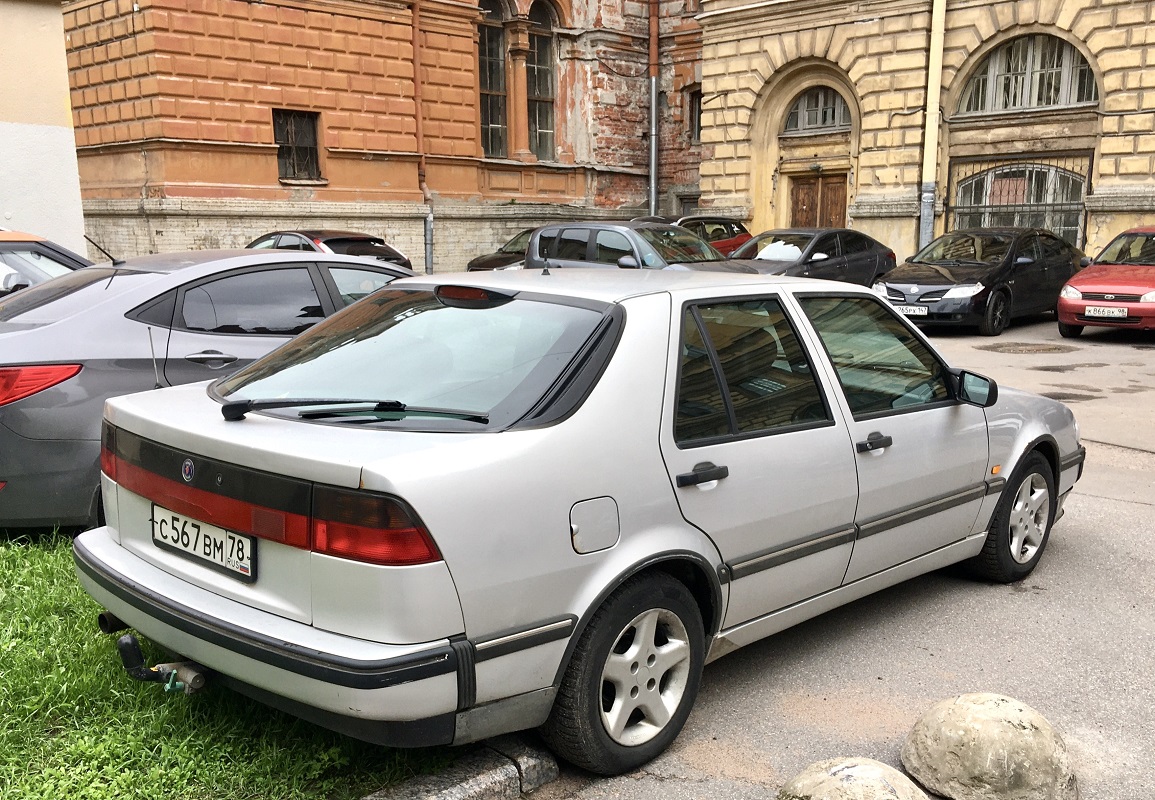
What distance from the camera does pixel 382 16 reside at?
21.8 metres

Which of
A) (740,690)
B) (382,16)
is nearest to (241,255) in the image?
(740,690)

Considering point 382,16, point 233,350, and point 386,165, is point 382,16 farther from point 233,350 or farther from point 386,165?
point 233,350

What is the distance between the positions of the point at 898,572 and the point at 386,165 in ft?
65.0

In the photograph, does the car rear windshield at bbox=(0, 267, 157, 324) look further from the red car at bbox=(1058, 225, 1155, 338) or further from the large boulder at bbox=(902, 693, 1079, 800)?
the red car at bbox=(1058, 225, 1155, 338)

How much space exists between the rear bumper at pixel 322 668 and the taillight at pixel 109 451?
599 mm

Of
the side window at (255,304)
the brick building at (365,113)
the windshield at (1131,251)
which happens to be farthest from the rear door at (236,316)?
the brick building at (365,113)

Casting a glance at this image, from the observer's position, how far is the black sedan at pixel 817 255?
1591cm

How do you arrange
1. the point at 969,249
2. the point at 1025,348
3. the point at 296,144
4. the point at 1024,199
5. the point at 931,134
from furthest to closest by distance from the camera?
1. the point at 931,134
2. the point at 296,144
3. the point at 1024,199
4. the point at 969,249
5. the point at 1025,348

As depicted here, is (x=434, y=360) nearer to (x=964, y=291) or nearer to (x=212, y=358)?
(x=212, y=358)

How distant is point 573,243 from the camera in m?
15.0

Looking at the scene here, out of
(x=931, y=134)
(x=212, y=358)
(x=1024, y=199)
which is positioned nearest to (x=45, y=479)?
(x=212, y=358)

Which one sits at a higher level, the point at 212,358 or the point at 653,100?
the point at 653,100

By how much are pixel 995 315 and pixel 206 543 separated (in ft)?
45.4

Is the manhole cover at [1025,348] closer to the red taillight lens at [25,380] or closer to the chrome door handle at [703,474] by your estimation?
the chrome door handle at [703,474]
